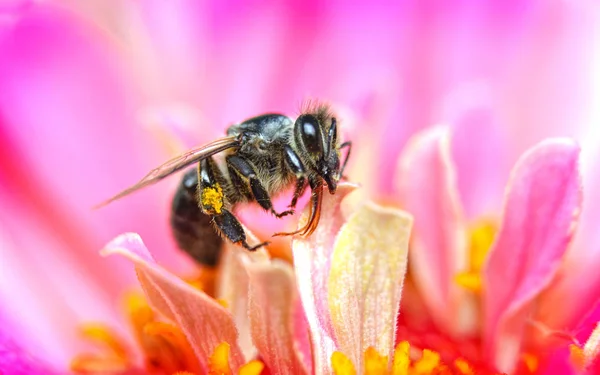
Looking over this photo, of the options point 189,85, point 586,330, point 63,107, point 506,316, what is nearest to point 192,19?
point 189,85

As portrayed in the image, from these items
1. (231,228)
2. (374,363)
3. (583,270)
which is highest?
(231,228)

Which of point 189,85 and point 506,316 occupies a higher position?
point 189,85

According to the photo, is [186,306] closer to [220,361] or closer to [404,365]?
[220,361]

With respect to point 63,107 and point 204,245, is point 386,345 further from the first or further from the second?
point 63,107

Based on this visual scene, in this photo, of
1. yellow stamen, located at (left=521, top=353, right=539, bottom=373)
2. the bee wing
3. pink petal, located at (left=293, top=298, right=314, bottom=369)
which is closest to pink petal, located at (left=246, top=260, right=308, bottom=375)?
pink petal, located at (left=293, top=298, right=314, bottom=369)

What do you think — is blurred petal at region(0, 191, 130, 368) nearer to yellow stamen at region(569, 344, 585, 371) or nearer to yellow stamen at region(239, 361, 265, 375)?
yellow stamen at region(239, 361, 265, 375)

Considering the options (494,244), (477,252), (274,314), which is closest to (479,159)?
(477,252)
